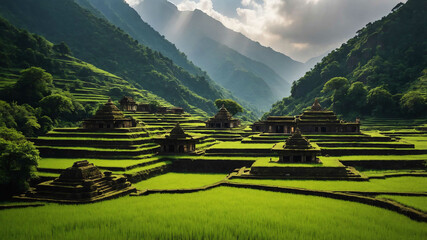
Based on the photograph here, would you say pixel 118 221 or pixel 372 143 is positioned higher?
pixel 372 143

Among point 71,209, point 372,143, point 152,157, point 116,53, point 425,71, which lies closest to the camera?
point 71,209

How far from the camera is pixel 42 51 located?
4031 inches

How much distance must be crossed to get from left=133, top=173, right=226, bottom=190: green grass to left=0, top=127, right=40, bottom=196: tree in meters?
8.27

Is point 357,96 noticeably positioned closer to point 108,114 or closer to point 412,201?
point 108,114

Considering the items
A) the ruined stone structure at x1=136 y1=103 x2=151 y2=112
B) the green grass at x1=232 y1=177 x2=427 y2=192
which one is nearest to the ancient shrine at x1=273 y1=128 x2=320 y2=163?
the green grass at x1=232 y1=177 x2=427 y2=192

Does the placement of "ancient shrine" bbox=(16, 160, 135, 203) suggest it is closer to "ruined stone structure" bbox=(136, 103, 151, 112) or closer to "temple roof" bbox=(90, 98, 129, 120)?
"temple roof" bbox=(90, 98, 129, 120)

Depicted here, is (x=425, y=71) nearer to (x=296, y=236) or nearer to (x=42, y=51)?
(x=296, y=236)

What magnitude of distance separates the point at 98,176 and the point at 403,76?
315 ft

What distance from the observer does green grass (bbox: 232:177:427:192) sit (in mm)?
23138

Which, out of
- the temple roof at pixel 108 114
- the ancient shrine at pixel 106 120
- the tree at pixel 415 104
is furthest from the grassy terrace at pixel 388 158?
the tree at pixel 415 104

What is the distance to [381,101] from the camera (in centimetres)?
7931

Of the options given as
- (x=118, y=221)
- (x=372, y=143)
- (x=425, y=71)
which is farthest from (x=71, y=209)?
(x=425, y=71)

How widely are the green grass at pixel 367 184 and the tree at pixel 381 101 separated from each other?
57.7m

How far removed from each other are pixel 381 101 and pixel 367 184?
6263cm
